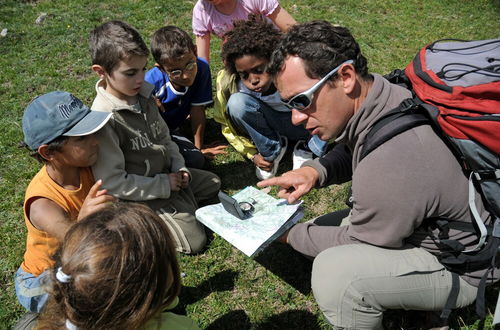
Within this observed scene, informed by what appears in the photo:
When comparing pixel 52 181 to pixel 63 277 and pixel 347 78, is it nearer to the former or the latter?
pixel 63 277

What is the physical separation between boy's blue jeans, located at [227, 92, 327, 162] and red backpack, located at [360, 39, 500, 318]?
1.83 metres

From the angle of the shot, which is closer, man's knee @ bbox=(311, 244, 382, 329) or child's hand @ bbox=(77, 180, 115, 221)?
man's knee @ bbox=(311, 244, 382, 329)

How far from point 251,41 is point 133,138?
1.34 meters

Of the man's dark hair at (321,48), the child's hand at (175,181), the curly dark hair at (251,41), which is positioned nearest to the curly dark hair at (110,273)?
the man's dark hair at (321,48)

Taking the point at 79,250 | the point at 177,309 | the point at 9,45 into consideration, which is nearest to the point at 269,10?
the point at 177,309

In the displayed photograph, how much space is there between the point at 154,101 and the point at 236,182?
123cm

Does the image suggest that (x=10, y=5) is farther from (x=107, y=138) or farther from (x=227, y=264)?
(x=227, y=264)

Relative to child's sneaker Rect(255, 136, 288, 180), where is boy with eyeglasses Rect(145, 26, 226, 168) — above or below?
Answer: above

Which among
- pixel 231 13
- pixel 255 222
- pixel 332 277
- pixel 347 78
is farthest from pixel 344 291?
pixel 231 13

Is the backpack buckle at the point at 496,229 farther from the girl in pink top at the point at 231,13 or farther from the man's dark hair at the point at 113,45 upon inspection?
the girl in pink top at the point at 231,13

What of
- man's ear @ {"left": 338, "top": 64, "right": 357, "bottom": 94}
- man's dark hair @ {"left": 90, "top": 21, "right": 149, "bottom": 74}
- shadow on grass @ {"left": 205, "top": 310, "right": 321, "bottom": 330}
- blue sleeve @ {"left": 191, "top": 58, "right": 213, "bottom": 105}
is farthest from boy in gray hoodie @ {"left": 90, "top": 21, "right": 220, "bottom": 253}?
man's ear @ {"left": 338, "top": 64, "right": 357, "bottom": 94}

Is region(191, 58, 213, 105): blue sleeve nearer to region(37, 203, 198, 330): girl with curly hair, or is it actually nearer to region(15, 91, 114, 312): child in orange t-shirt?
region(15, 91, 114, 312): child in orange t-shirt

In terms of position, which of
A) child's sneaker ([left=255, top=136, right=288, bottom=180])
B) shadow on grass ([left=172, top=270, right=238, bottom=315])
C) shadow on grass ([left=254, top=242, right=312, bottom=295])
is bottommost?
shadow on grass ([left=172, top=270, right=238, bottom=315])

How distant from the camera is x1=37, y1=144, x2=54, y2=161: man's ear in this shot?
2605mm
